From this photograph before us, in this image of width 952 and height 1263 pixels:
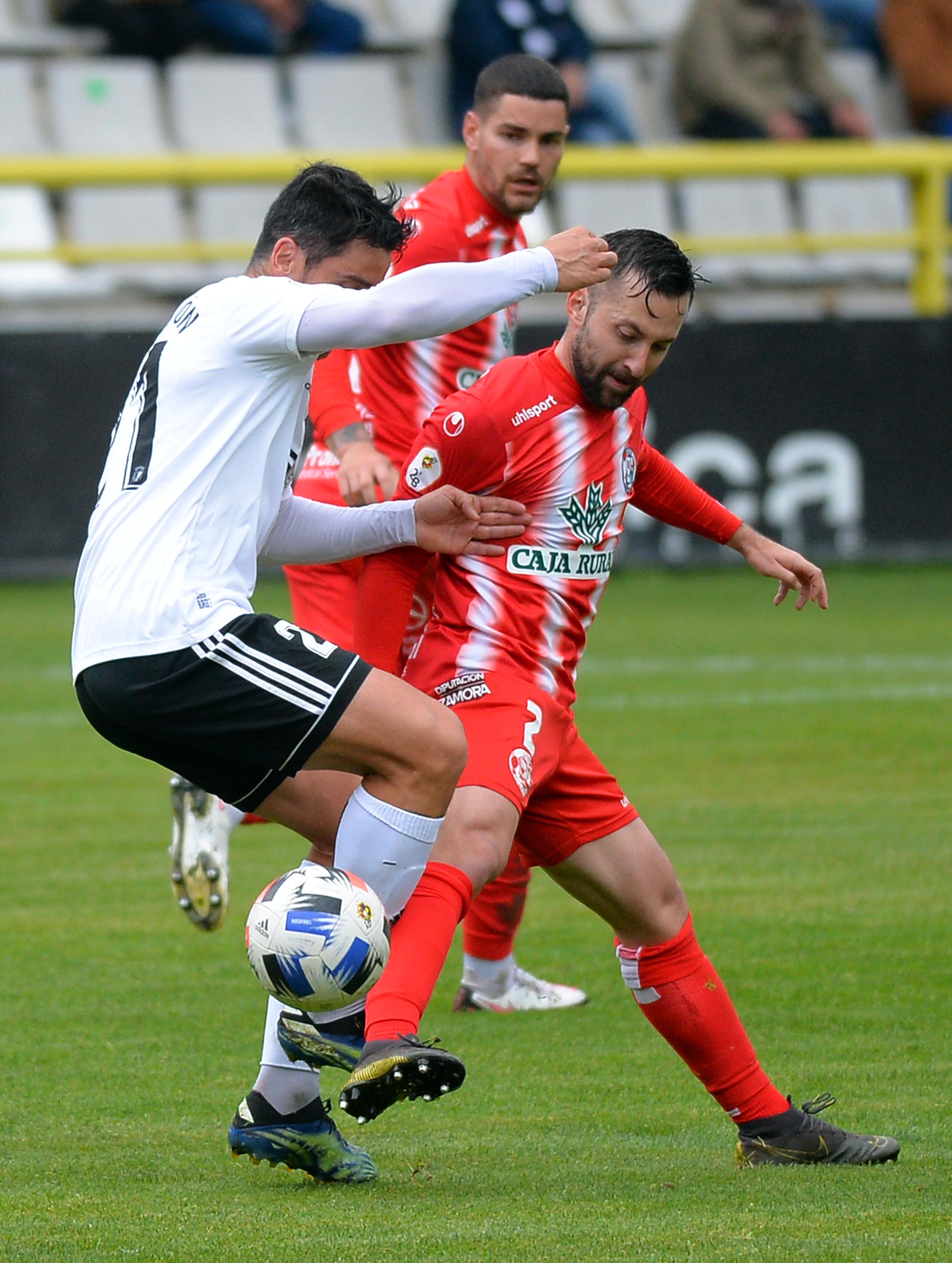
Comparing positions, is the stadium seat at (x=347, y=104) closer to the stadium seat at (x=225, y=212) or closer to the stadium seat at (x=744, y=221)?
the stadium seat at (x=225, y=212)

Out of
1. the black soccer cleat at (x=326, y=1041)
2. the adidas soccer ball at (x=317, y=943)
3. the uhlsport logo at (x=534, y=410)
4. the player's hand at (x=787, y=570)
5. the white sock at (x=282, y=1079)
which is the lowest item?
the white sock at (x=282, y=1079)

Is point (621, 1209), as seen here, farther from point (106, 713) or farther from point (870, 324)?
point (870, 324)

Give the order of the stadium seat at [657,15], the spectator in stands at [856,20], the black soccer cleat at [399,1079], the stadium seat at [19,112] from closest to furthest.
Answer: the black soccer cleat at [399,1079] < the stadium seat at [19,112] < the stadium seat at [657,15] < the spectator in stands at [856,20]

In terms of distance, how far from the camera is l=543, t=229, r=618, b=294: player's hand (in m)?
3.80

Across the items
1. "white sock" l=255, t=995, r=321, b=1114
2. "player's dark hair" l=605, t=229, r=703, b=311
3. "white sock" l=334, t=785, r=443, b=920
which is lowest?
"white sock" l=255, t=995, r=321, b=1114

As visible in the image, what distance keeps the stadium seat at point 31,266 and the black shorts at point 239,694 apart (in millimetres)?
11305

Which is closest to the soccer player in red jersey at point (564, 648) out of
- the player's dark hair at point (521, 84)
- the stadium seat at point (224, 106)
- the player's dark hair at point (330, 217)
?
the player's dark hair at point (330, 217)

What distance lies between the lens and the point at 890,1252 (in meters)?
3.27

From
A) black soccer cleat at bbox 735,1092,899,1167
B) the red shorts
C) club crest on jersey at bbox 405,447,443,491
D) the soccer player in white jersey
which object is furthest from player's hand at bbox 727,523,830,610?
black soccer cleat at bbox 735,1092,899,1167

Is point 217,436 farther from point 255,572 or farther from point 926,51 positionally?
point 926,51

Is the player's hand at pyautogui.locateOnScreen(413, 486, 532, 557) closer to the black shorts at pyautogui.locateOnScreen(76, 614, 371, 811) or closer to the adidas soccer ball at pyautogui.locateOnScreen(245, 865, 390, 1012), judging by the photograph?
the black shorts at pyautogui.locateOnScreen(76, 614, 371, 811)

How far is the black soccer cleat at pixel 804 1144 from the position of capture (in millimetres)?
3998

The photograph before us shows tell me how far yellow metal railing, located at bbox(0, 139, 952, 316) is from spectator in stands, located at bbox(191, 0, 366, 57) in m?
1.24

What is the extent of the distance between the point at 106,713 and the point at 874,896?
3.31 metres
